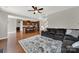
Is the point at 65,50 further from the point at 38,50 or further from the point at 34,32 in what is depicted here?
the point at 34,32

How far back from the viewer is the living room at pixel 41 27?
7.64ft

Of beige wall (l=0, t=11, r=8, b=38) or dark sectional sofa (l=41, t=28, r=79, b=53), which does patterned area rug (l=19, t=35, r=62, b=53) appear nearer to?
dark sectional sofa (l=41, t=28, r=79, b=53)

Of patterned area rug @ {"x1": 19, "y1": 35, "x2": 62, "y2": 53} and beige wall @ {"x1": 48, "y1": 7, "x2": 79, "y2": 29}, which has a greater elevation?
beige wall @ {"x1": 48, "y1": 7, "x2": 79, "y2": 29}

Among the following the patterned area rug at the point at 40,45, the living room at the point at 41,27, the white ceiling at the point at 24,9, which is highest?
the white ceiling at the point at 24,9

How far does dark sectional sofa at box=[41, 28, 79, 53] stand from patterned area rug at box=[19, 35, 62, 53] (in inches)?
3.5

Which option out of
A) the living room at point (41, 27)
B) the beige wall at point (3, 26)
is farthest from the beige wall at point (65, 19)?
the beige wall at point (3, 26)

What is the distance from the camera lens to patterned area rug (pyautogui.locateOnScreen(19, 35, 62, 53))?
238 centimetres

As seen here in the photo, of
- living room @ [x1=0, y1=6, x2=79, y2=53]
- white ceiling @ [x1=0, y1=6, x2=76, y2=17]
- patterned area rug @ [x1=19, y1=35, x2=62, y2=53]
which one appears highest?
white ceiling @ [x1=0, y1=6, x2=76, y2=17]

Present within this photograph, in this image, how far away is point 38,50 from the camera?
2385mm

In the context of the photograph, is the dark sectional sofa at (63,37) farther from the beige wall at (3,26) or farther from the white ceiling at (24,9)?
the beige wall at (3,26)

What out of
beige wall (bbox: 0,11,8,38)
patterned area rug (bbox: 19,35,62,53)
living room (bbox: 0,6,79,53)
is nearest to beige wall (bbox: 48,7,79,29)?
living room (bbox: 0,6,79,53)

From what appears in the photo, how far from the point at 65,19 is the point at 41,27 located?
0.60 m
